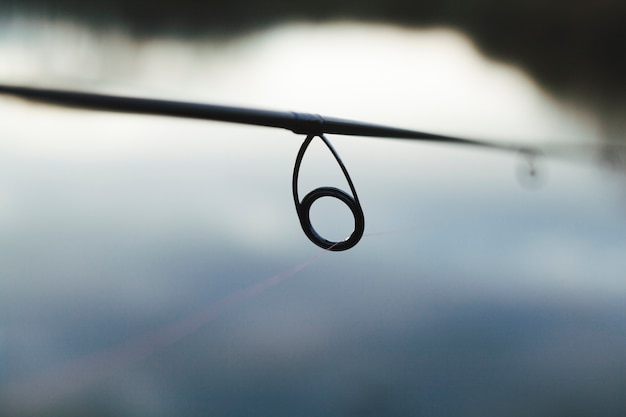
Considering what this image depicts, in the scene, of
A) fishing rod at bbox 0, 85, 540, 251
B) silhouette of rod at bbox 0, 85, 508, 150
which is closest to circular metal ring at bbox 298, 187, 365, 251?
fishing rod at bbox 0, 85, 540, 251

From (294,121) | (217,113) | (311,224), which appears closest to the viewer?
(217,113)

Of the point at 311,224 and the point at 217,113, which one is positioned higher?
the point at 217,113

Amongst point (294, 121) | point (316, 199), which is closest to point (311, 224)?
point (316, 199)

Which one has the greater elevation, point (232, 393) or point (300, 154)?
point (300, 154)

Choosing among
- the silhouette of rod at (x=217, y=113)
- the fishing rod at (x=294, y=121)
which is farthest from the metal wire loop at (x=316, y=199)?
the silhouette of rod at (x=217, y=113)

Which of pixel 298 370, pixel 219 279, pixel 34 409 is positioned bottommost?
pixel 34 409

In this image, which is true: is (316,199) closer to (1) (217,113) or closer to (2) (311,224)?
(2) (311,224)

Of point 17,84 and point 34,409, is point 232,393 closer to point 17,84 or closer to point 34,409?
point 34,409

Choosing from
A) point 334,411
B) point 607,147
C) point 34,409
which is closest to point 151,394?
point 34,409
